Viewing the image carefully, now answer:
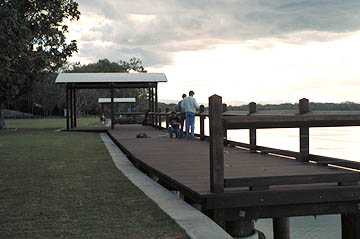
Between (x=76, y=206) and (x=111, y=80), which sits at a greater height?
(x=111, y=80)

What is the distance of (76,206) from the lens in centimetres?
614

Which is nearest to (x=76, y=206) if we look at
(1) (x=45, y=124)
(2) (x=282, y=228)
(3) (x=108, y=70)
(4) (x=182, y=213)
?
(4) (x=182, y=213)

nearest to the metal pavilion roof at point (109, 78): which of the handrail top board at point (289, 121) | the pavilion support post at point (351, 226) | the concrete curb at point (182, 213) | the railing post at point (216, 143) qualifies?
the concrete curb at point (182, 213)

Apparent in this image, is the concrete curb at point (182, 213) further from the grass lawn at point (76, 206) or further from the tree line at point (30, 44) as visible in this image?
the tree line at point (30, 44)

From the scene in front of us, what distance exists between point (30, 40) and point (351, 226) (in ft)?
34.0

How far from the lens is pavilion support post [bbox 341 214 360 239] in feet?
21.2

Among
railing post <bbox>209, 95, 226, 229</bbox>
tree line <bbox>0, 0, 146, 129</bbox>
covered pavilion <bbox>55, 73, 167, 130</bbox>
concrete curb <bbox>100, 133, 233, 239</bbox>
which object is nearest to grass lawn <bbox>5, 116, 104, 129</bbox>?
tree line <bbox>0, 0, 146, 129</bbox>

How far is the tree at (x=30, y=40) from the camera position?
1138cm

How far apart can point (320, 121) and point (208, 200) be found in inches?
72.3

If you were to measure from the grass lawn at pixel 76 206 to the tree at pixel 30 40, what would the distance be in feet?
10.9

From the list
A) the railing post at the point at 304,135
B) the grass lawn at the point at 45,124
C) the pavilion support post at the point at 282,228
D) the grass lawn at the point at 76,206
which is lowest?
the pavilion support post at the point at 282,228

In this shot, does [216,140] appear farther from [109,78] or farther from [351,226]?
[109,78]

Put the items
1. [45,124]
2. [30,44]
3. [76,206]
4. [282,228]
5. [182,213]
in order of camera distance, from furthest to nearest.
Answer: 1. [45,124]
2. [30,44]
3. [282,228]
4. [76,206]
5. [182,213]

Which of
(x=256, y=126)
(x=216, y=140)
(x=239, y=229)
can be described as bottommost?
(x=239, y=229)
